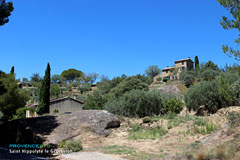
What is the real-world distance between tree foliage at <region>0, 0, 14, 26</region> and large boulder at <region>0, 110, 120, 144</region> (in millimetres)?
5929

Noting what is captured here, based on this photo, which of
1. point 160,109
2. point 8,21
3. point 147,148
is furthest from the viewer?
point 160,109

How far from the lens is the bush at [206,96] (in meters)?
20.8

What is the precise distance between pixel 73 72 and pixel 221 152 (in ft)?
277

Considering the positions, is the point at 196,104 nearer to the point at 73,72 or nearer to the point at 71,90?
the point at 71,90

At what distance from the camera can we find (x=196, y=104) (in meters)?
22.0

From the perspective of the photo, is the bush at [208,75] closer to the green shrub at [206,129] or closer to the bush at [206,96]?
the bush at [206,96]

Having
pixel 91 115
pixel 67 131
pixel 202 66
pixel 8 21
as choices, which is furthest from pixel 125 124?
pixel 202 66

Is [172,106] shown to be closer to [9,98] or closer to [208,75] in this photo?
[9,98]

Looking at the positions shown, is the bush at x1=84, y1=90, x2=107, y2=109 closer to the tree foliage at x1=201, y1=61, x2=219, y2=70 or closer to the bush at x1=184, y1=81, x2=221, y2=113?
the bush at x1=184, y1=81, x2=221, y2=113

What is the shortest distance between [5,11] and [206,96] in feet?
59.3

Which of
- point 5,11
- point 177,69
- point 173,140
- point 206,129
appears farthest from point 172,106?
point 177,69

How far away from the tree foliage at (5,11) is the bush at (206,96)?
1764cm

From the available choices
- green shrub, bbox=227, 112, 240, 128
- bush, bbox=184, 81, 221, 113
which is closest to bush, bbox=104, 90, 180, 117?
bush, bbox=184, 81, 221, 113

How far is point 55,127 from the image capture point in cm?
1325
